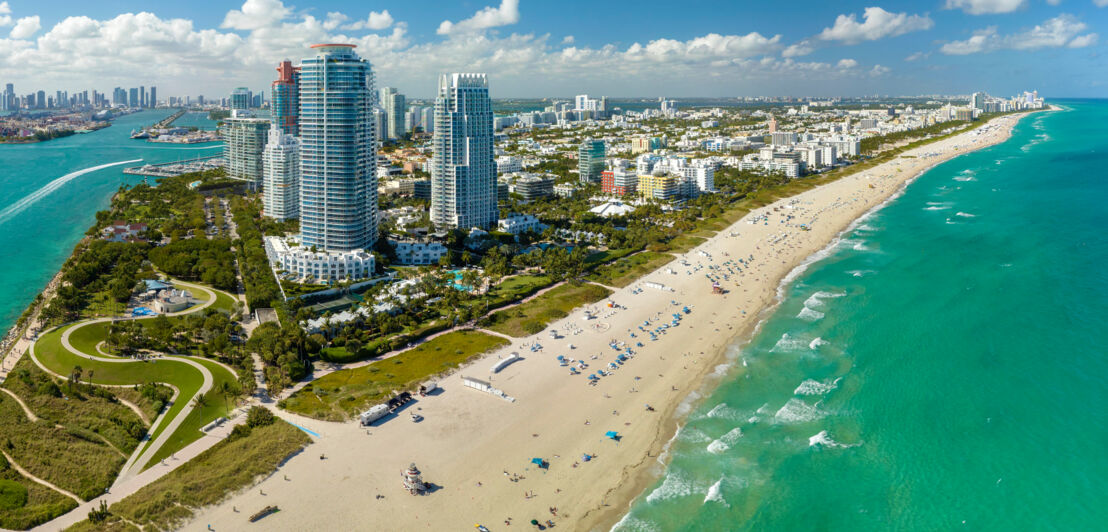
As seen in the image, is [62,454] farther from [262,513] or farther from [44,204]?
[44,204]

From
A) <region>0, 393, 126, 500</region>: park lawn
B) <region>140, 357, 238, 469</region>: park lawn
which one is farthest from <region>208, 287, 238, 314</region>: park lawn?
<region>0, 393, 126, 500</region>: park lawn

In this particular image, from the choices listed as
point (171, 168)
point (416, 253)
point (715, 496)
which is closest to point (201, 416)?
point (715, 496)

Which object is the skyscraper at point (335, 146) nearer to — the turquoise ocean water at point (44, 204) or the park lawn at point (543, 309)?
the park lawn at point (543, 309)

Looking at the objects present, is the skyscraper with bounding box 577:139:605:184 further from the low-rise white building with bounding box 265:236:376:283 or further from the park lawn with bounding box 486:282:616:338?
the low-rise white building with bounding box 265:236:376:283

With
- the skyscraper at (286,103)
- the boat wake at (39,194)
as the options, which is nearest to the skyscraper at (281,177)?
the skyscraper at (286,103)

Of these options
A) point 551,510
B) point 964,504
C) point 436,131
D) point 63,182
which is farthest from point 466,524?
point 63,182

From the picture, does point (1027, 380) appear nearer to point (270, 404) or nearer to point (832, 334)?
point (832, 334)
